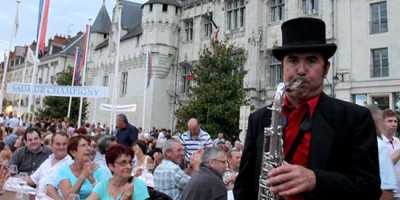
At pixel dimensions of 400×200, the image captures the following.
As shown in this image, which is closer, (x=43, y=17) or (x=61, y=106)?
(x=43, y=17)

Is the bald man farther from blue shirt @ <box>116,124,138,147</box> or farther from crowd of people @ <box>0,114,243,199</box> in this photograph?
blue shirt @ <box>116,124,138,147</box>

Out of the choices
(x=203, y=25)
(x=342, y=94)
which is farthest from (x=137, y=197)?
(x=203, y=25)

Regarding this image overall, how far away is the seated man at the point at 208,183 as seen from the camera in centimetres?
451

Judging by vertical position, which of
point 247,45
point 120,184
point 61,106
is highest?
point 247,45

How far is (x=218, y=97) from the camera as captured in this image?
2011 centimetres

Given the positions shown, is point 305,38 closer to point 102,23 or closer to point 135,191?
point 135,191

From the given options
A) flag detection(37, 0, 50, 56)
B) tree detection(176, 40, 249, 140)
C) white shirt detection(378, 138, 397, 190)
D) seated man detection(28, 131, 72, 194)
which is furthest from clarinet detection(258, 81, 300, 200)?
tree detection(176, 40, 249, 140)

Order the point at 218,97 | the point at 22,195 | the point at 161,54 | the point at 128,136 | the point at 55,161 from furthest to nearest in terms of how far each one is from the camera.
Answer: the point at 161,54 < the point at 218,97 < the point at 128,136 < the point at 55,161 < the point at 22,195

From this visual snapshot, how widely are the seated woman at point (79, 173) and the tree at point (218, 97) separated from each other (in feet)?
47.9

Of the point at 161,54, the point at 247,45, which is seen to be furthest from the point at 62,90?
the point at 247,45

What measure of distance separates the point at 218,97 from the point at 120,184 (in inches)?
623

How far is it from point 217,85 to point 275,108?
61.1ft

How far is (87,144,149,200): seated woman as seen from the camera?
4297mm

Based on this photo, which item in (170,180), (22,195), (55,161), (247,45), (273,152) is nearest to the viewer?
(273,152)
